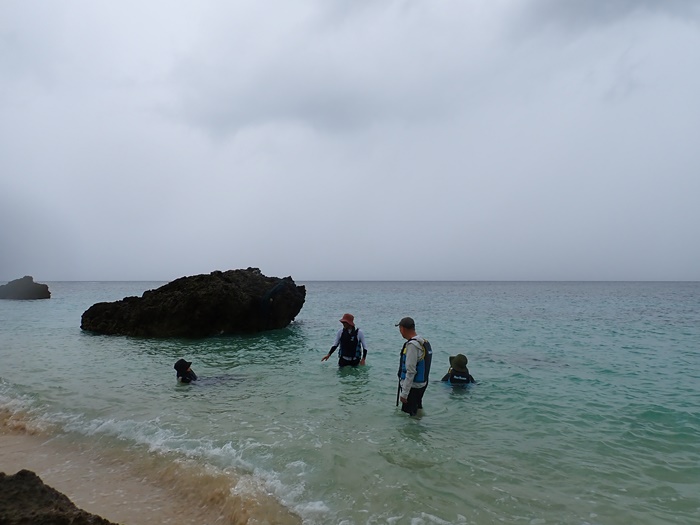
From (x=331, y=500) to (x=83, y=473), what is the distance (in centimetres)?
387

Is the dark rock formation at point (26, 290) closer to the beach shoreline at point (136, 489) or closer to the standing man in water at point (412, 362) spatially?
the beach shoreline at point (136, 489)

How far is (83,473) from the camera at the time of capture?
634 centimetres

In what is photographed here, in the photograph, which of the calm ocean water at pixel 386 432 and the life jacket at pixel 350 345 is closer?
the calm ocean water at pixel 386 432

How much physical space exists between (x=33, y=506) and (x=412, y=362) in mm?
5798

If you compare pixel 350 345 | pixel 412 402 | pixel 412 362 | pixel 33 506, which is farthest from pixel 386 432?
pixel 33 506

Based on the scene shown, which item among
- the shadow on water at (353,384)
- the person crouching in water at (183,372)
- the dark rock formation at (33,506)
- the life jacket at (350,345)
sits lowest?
the shadow on water at (353,384)

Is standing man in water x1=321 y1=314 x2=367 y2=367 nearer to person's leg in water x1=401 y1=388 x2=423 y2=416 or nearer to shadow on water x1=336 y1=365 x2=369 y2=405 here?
shadow on water x1=336 y1=365 x2=369 y2=405

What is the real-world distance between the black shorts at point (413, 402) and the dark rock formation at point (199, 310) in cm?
1733

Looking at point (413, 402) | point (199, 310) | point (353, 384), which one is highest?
point (199, 310)

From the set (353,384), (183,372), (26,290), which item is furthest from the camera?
(26,290)

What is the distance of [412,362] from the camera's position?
7.79 meters

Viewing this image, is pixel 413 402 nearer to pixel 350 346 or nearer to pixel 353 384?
pixel 353 384

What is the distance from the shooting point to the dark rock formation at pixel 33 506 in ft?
10.1

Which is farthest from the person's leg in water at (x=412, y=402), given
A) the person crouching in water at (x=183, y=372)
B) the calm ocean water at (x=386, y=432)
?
the person crouching in water at (x=183, y=372)
